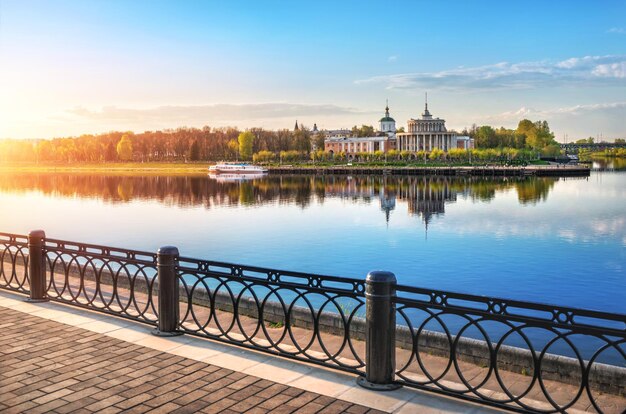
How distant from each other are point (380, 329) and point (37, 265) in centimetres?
801

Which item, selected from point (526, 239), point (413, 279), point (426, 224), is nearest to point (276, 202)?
point (426, 224)

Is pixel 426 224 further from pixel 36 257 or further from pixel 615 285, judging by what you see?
pixel 36 257

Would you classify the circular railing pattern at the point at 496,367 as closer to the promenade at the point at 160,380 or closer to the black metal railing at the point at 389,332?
the black metal railing at the point at 389,332

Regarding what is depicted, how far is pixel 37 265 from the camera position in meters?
12.3

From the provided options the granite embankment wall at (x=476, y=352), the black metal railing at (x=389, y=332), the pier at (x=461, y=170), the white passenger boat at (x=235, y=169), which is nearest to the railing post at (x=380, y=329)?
the black metal railing at (x=389, y=332)

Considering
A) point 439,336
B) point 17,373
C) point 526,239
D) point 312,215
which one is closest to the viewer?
point 17,373

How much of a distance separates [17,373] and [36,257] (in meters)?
4.57

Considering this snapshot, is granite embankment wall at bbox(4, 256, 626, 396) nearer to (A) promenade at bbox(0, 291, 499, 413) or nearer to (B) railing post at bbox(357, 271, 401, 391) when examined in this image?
(B) railing post at bbox(357, 271, 401, 391)

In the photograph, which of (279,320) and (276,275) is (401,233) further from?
(276,275)

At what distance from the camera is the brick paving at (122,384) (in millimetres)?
7125

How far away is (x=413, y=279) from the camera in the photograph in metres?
31.0

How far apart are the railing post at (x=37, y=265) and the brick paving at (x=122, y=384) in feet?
8.57

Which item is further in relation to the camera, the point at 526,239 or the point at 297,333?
the point at 526,239

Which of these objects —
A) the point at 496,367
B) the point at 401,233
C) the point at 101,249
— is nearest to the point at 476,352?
the point at 496,367
